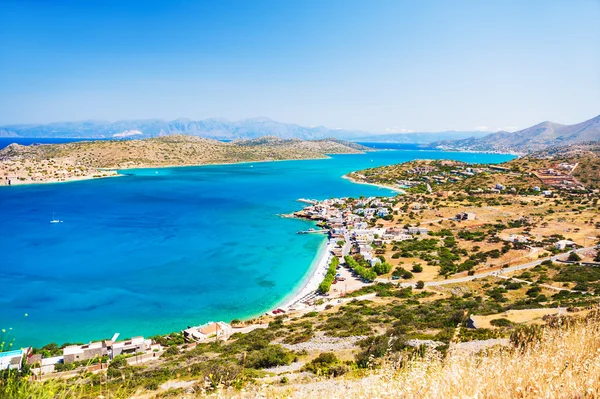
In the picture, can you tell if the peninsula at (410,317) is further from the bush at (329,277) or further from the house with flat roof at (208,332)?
the bush at (329,277)

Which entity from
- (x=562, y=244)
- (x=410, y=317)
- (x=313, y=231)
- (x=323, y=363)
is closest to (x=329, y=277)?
(x=410, y=317)

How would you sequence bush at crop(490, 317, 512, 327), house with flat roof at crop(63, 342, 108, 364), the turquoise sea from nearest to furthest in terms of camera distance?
1. bush at crop(490, 317, 512, 327)
2. house with flat roof at crop(63, 342, 108, 364)
3. the turquoise sea

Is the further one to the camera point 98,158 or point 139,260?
point 98,158

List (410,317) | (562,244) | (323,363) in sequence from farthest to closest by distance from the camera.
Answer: (562,244) < (410,317) < (323,363)

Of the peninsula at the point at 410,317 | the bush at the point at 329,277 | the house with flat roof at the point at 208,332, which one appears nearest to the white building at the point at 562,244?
the peninsula at the point at 410,317

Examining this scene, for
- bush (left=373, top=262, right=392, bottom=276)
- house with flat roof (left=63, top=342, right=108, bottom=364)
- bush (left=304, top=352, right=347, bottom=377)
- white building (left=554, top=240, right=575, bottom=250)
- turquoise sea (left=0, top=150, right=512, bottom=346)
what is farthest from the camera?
white building (left=554, top=240, right=575, bottom=250)

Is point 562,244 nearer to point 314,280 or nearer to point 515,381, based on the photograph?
point 314,280

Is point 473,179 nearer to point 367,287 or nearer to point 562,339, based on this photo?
point 367,287

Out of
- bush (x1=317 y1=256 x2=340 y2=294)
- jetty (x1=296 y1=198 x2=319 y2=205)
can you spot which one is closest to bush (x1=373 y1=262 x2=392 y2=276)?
bush (x1=317 y1=256 x2=340 y2=294)

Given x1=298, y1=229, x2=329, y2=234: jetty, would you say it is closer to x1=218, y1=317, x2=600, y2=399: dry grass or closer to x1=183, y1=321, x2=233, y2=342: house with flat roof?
x1=183, y1=321, x2=233, y2=342: house with flat roof
